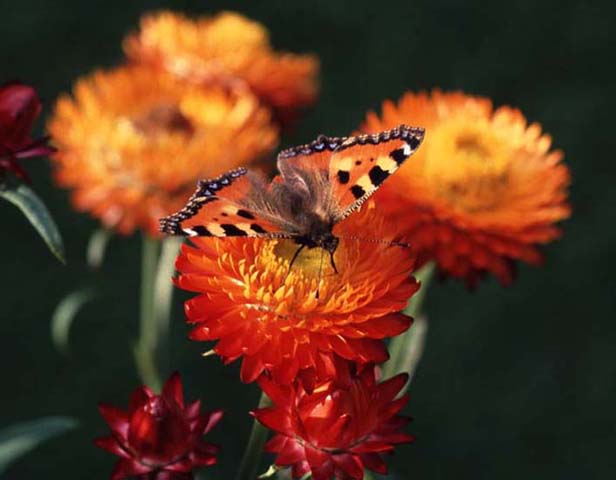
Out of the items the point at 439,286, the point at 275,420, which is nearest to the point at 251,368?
the point at 275,420

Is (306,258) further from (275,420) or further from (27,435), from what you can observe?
(27,435)

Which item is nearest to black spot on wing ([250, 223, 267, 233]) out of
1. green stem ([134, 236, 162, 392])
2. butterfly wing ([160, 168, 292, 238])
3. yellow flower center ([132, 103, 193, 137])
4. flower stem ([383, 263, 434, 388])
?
butterfly wing ([160, 168, 292, 238])

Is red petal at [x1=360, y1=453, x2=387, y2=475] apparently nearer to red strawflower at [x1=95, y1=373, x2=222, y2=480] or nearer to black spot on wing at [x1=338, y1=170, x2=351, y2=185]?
red strawflower at [x1=95, y1=373, x2=222, y2=480]

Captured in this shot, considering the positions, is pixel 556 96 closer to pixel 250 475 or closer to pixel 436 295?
pixel 436 295

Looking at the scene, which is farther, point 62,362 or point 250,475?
point 62,362

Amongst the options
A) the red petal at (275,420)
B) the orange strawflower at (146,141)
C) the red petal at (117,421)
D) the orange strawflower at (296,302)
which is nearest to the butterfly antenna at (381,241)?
the orange strawflower at (296,302)

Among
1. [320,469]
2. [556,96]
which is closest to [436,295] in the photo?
[556,96]
